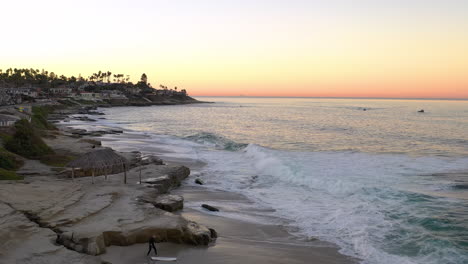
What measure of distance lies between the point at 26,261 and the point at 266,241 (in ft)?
27.4

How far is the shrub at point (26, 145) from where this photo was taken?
26.9 metres

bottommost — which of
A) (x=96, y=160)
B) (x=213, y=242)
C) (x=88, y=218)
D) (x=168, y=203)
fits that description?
(x=213, y=242)

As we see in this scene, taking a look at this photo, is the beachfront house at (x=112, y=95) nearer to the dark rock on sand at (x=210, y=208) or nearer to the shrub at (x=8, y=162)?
the shrub at (x=8, y=162)

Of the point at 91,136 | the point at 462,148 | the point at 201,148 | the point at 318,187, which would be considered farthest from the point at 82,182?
the point at 462,148

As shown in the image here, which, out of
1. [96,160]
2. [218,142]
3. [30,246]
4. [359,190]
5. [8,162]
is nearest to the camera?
[30,246]

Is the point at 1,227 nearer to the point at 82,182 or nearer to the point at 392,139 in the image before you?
the point at 82,182

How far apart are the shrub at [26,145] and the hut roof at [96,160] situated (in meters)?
10.1

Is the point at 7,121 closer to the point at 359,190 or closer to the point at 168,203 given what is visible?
the point at 168,203

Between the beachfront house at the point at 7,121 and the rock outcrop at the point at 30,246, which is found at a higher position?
the beachfront house at the point at 7,121

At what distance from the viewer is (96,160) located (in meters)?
19.2

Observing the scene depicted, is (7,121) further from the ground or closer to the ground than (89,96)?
closer to the ground

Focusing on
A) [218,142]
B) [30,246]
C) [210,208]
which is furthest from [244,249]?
[218,142]

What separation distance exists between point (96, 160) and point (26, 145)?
11.7 meters

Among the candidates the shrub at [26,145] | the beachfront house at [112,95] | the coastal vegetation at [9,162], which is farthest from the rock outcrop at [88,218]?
the beachfront house at [112,95]
